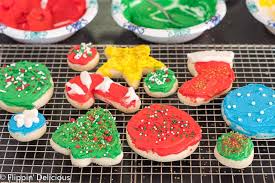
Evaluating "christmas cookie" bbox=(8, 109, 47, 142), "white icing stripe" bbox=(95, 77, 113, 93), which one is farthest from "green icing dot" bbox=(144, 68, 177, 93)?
"christmas cookie" bbox=(8, 109, 47, 142)

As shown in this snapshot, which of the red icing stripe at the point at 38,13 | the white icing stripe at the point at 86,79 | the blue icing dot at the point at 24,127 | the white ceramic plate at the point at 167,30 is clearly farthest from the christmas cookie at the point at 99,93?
the red icing stripe at the point at 38,13

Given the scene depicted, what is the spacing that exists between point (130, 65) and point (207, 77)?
261mm

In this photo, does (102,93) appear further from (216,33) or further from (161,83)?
(216,33)

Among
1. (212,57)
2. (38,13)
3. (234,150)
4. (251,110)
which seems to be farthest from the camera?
(38,13)

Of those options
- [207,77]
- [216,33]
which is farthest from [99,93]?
[216,33]

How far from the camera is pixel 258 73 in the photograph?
1566 mm

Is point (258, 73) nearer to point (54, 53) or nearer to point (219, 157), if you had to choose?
point (219, 157)

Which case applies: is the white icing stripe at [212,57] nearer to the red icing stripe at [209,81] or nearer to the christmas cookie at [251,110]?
the red icing stripe at [209,81]

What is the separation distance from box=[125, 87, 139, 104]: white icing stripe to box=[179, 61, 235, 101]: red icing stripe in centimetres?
15

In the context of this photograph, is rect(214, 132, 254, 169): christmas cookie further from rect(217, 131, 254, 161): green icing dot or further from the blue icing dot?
the blue icing dot

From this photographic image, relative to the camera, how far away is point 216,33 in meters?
1.77

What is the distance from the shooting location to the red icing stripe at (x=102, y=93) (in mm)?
1446

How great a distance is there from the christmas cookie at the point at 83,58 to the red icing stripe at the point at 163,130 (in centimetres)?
29

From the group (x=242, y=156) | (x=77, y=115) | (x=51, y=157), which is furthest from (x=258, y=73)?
(x=51, y=157)
